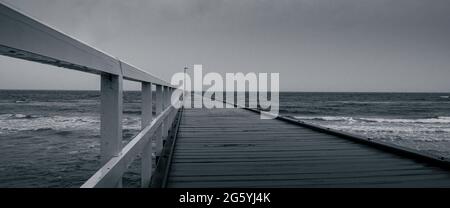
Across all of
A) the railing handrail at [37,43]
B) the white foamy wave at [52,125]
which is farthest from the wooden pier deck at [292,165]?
the white foamy wave at [52,125]

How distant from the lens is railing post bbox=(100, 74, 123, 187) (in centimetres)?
181

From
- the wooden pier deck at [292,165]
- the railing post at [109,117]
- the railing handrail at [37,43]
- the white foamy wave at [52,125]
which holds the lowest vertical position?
the white foamy wave at [52,125]

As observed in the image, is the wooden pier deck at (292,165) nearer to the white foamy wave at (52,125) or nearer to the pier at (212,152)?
the pier at (212,152)

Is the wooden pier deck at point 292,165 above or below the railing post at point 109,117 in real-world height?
below

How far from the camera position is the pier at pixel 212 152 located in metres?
1.04

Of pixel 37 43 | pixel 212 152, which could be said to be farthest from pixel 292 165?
pixel 37 43

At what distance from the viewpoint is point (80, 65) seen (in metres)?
1.28

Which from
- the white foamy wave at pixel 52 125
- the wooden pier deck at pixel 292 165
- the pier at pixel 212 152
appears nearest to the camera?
the pier at pixel 212 152

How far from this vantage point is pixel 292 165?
3.22m

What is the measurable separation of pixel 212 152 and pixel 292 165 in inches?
40.1

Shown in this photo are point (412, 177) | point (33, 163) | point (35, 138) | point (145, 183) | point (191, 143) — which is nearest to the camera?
point (412, 177)

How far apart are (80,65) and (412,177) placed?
103 inches
